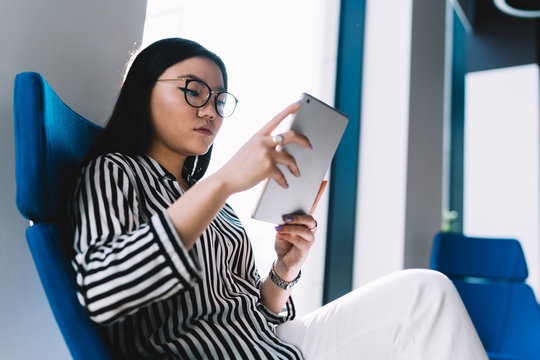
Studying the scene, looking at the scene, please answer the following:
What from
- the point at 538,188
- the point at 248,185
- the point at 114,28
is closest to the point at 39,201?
the point at 248,185

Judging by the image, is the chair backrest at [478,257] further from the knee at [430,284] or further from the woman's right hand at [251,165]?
the woman's right hand at [251,165]

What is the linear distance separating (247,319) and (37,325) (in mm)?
457

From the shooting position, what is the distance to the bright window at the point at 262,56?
1640 millimetres

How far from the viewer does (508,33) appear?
193 inches

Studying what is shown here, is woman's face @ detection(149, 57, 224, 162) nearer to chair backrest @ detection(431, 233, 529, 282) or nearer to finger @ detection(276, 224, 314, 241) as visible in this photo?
finger @ detection(276, 224, 314, 241)

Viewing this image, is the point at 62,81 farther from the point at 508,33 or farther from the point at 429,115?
the point at 508,33

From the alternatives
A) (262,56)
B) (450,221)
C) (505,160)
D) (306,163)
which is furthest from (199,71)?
(505,160)

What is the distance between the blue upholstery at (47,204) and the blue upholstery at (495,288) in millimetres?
1920

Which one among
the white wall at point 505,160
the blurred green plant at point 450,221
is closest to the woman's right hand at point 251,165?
the blurred green plant at point 450,221

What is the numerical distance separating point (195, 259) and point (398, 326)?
1.55ft

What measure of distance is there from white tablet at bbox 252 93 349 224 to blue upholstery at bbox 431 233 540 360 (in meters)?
1.51

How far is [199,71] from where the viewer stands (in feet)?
3.31

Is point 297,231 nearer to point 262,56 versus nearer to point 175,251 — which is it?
point 175,251

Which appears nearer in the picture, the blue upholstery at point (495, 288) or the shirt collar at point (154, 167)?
the shirt collar at point (154, 167)
